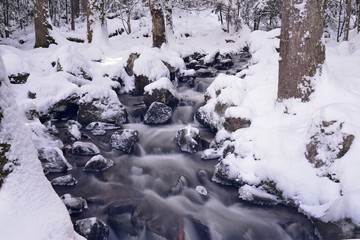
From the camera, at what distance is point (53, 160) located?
6902 millimetres

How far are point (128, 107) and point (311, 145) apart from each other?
5676 millimetres

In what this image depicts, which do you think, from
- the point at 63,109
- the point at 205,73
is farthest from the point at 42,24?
the point at 205,73

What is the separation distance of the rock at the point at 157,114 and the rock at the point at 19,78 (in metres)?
3.48

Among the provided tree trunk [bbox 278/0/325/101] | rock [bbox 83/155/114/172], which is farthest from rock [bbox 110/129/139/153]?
tree trunk [bbox 278/0/325/101]

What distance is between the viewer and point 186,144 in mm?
7895

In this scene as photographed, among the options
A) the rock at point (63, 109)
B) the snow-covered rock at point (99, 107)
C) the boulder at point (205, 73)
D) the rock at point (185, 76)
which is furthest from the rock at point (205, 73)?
the rock at point (63, 109)

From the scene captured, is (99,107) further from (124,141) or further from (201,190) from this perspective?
(201,190)

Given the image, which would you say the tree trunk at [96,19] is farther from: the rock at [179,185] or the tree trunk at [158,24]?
the rock at [179,185]

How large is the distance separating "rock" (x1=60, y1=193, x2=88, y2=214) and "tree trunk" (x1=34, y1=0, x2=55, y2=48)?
9283mm

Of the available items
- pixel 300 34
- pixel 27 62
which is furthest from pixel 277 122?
pixel 27 62

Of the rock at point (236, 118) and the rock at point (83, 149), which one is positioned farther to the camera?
the rock at point (83, 149)

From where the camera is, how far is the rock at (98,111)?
29.7ft

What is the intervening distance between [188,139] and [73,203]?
10.2ft

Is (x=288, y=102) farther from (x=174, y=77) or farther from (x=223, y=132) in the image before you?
(x=174, y=77)
